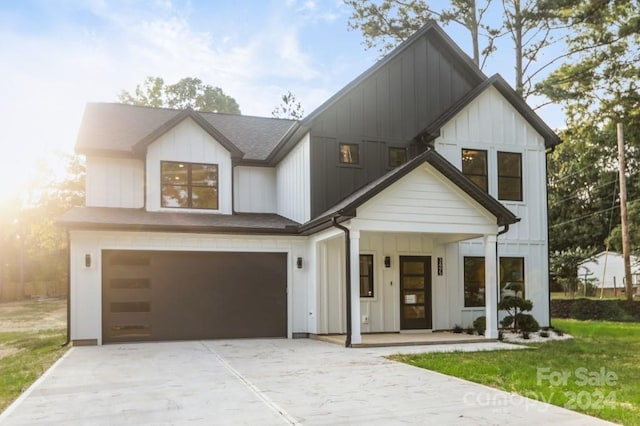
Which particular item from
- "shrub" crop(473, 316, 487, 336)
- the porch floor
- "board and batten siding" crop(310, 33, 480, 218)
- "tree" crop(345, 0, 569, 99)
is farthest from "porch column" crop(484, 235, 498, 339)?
"tree" crop(345, 0, 569, 99)

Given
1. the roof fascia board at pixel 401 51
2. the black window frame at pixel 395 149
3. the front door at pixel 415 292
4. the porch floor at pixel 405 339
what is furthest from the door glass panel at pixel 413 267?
the roof fascia board at pixel 401 51

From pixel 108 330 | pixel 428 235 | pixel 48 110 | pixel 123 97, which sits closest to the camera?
pixel 108 330

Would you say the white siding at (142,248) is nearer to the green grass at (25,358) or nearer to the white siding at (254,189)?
the green grass at (25,358)

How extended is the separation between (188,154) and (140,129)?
2366mm

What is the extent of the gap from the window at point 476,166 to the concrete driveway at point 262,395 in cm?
681

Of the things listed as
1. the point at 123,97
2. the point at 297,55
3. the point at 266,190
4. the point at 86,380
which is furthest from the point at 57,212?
the point at 86,380

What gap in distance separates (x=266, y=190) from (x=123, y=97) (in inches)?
768

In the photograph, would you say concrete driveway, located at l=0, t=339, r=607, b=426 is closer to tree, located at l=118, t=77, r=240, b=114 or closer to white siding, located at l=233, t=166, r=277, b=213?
white siding, located at l=233, t=166, r=277, b=213

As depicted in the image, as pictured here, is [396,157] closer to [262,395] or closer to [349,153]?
[349,153]

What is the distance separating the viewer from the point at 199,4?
42.8ft

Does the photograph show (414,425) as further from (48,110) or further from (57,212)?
(57,212)

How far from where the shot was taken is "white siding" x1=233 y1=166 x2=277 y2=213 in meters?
16.2

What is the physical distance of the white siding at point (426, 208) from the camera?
1212 cm

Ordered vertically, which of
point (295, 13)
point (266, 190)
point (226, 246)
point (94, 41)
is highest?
point (295, 13)
